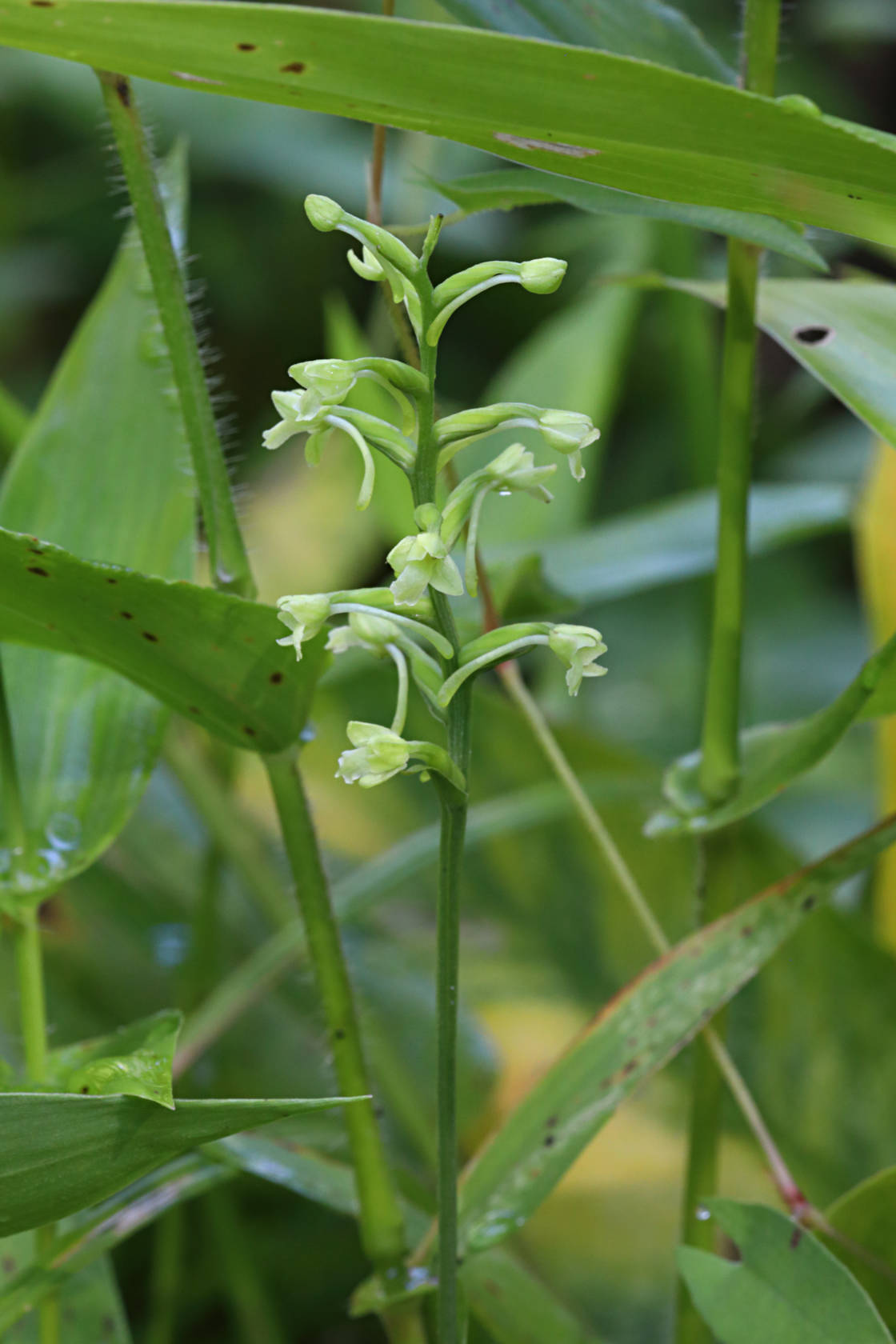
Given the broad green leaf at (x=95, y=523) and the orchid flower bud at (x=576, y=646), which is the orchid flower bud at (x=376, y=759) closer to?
the orchid flower bud at (x=576, y=646)

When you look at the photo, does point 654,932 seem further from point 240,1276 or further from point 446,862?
point 240,1276

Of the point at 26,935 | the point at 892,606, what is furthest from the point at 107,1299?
the point at 892,606

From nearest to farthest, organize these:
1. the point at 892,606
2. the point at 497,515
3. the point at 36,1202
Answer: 1. the point at 36,1202
2. the point at 892,606
3. the point at 497,515

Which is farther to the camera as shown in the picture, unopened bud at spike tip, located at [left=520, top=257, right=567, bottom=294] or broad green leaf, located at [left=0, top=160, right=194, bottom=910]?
broad green leaf, located at [left=0, top=160, right=194, bottom=910]

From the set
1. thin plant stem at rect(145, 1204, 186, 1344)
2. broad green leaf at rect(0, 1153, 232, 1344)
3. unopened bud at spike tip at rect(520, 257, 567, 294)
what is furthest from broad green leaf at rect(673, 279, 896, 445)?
thin plant stem at rect(145, 1204, 186, 1344)

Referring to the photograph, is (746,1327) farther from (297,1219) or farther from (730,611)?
(297,1219)

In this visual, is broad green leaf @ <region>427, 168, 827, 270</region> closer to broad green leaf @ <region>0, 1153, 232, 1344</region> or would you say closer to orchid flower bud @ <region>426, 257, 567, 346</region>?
orchid flower bud @ <region>426, 257, 567, 346</region>
